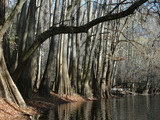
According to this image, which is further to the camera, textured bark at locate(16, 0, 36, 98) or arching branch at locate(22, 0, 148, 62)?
textured bark at locate(16, 0, 36, 98)

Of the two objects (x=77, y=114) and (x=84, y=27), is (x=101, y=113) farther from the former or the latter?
(x=84, y=27)

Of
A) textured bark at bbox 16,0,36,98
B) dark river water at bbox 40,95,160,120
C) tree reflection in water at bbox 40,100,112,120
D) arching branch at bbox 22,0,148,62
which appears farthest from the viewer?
textured bark at bbox 16,0,36,98

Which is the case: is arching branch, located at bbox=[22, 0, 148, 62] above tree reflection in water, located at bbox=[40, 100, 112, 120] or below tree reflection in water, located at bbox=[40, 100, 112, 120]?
above

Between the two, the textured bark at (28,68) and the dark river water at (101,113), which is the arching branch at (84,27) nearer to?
the textured bark at (28,68)

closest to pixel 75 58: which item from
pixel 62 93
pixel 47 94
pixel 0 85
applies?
pixel 62 93

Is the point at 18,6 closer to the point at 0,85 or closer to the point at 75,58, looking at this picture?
the point at 0,85

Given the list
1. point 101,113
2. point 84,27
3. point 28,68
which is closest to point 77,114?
point 101,113

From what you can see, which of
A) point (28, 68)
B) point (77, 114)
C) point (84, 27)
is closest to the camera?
point (84, 27)

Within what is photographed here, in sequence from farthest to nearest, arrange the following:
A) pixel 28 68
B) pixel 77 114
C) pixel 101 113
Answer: pixel 28 68 < pixel 101 113 < pixel 77 114

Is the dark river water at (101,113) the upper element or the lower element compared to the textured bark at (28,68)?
lower

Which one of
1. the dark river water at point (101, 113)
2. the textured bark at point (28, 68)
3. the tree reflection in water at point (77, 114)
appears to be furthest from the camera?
the textured bark at point (28, 68)

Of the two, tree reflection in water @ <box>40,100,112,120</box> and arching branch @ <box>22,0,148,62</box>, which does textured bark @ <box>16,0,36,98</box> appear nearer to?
tree reflection in water @ <box>40,100,112,120</box>

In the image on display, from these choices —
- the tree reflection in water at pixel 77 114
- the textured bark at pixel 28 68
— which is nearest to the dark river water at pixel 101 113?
the tree reflection in water at pixel 77 114

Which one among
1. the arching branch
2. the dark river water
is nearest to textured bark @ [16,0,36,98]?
the dark river water
